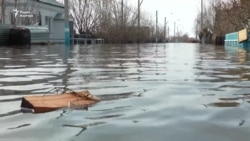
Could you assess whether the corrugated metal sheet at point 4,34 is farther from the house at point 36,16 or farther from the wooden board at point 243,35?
the wooden board at point 243,35

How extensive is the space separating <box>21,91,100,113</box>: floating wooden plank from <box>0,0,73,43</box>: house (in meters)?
28.3

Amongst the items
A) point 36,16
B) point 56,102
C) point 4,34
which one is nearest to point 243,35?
point 4,34

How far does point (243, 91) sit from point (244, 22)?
25.3 meters

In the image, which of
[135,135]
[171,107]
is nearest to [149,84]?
[171,107]

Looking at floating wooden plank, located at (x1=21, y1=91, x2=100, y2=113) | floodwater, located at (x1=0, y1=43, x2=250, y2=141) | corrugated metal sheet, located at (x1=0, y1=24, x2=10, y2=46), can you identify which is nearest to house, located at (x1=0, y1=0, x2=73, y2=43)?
corrugated metal sheet, located at (x1=0, y1=24, x2=10, y2=46)

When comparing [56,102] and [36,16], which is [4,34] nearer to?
[36,16]

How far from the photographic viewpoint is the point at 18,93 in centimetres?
536

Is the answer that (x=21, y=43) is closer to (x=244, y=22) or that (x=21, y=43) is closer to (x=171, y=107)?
(x=244, y=22)

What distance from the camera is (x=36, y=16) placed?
40500 mm

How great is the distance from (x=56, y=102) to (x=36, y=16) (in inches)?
1469

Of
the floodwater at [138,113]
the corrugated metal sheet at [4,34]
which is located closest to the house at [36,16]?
the corrugated metal sheet at [4,34]

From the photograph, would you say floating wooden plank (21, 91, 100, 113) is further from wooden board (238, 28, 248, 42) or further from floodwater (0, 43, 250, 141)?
wooden board (238, 28, 248, 42)

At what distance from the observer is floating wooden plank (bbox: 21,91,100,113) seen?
13.7ft

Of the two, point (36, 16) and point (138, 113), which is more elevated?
point (36, 16)
